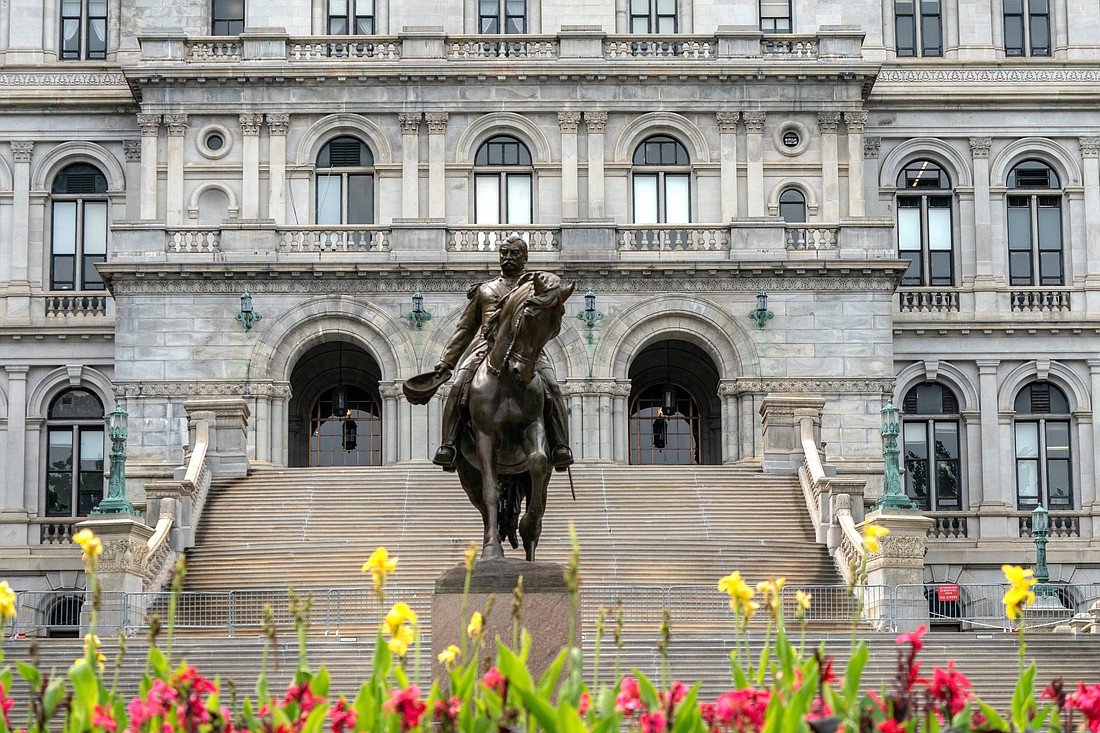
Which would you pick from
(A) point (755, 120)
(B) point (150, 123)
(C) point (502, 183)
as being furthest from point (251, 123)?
(A) point (755, 120)

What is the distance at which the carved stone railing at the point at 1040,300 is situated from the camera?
50500 mm

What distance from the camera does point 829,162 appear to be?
4747 centimetres

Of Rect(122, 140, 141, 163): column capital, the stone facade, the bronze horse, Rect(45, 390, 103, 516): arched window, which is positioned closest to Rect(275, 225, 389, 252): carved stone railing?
the stone facade

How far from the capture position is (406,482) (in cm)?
3919

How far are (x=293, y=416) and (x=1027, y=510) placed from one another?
742 inches

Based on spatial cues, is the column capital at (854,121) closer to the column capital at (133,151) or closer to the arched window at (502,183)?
the arched window at (502,183)

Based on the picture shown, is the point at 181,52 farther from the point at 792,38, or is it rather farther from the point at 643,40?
the point at 792,38

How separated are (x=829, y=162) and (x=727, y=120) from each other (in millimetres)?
2731

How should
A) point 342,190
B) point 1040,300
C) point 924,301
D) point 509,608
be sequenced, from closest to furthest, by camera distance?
point 509,608 → point 342,190 → point 924,301 → point 1040,300

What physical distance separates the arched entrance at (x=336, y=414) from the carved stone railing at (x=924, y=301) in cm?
1385

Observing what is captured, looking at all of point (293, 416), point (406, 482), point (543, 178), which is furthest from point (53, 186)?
point (406, 482)

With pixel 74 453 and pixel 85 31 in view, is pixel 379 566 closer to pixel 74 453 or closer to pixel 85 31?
pixel 74 453

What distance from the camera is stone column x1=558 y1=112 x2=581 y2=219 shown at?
155ft

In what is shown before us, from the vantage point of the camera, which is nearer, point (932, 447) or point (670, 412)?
point (670, 412)
